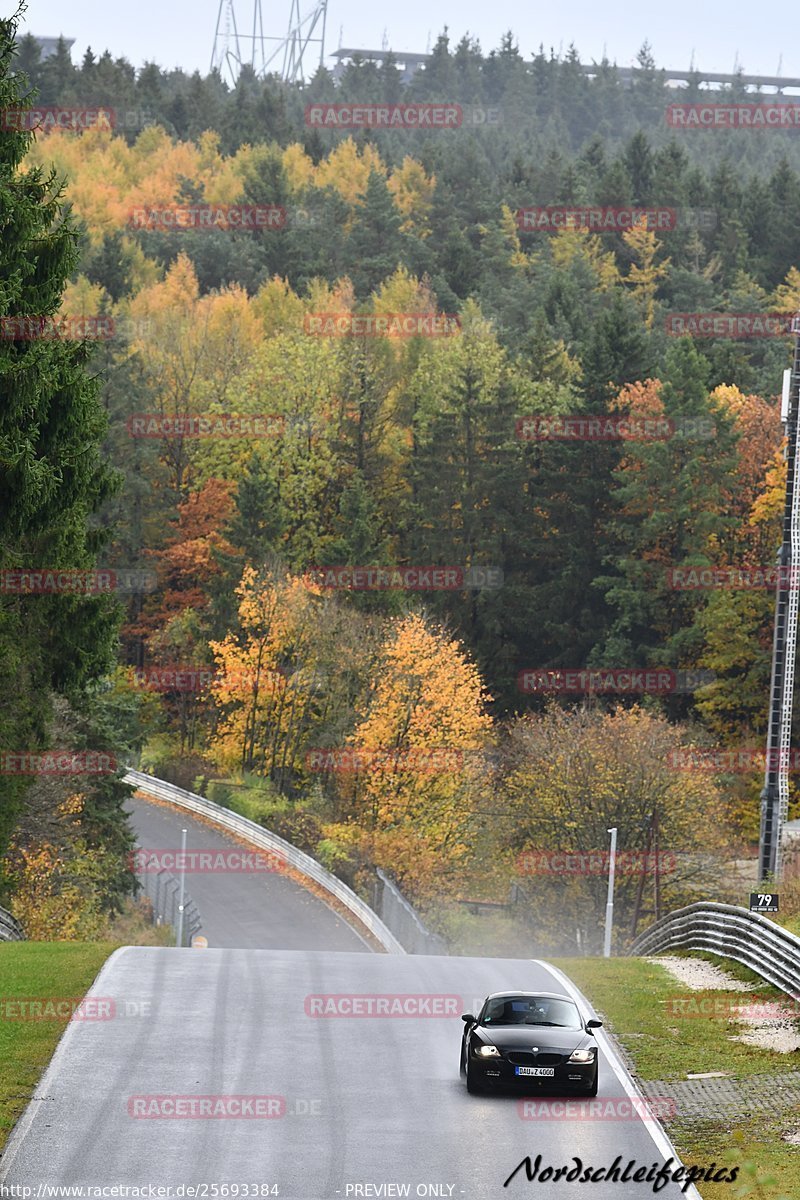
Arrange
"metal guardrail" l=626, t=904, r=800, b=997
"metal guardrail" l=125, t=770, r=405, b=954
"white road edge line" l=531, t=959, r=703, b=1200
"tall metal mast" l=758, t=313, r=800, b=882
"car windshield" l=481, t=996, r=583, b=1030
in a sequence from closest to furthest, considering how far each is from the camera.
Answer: "white road edge line" l=531, t=959, r=703, b=1200, "car windshield" l=481, t=996, r=583, b=1030, "metal guardrail" l=626, t=904, r=800, b=997, "tall metal mast" l=758, t=313, r=800, b=882, "metal guardrail" l=125, t=770, r=405, b=954

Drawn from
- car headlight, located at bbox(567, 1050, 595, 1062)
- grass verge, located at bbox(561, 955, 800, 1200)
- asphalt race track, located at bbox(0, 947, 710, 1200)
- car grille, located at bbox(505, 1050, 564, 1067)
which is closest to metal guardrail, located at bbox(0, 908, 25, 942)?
asphalt race track, located at bbox(0, 947, 710, 1200)

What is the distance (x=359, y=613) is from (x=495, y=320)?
35.9 metres

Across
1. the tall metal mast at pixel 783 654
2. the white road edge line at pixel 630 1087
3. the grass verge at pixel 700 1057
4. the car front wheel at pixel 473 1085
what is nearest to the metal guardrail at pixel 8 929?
the grass verge at pixel 700 1057

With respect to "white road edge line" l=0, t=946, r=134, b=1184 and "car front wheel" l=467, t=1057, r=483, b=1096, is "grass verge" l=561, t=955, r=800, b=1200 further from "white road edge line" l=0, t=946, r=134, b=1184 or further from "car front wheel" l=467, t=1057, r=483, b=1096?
"white road edge line" l=0, t=946, r=134, b=1184

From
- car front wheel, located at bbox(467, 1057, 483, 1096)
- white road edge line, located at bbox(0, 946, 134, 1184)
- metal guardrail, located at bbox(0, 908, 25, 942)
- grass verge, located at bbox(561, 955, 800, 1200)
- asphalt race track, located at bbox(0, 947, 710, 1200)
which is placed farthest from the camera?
metal guardrail, located at bbox(0, 908, 25, 942)

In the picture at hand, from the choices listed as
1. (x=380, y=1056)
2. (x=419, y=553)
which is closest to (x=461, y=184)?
(x=419, y=553)

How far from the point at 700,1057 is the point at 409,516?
7378 cm

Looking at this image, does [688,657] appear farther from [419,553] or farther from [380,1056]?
[380,1056]

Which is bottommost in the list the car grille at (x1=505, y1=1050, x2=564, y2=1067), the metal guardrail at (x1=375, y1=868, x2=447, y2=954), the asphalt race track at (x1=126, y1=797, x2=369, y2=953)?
the asphalt race track at (x1=126, y1=797, x2=369, y2=953)

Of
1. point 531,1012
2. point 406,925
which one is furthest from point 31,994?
point 406,925

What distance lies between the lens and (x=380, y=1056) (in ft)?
70.5

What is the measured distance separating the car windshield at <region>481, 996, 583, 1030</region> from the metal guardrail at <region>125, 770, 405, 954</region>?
125ft

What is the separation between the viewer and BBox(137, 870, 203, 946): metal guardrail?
192ft

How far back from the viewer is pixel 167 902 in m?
63.1
